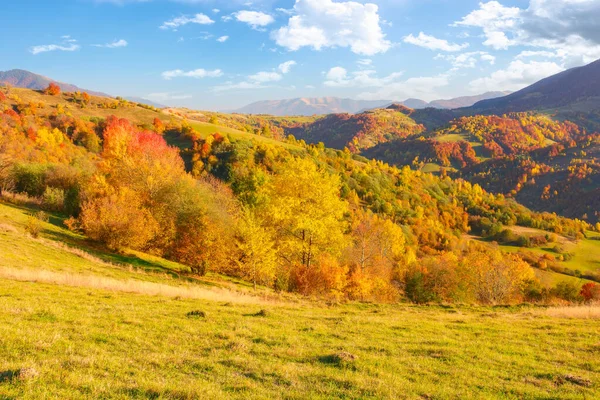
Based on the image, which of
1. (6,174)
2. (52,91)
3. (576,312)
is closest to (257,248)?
(576,312)

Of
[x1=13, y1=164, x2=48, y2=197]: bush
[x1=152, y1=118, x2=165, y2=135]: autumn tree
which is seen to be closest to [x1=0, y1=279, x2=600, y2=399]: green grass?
[x1=13, y1=164, x2=48, y2=197]: bush

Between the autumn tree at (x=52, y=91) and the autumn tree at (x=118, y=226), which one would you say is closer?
the autumn tree at (x=118, y=226)

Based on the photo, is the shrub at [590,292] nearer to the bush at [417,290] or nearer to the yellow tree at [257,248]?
the bush at [417,290]

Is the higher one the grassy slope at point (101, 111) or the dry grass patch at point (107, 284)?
the grassy slope at point (101, 111)

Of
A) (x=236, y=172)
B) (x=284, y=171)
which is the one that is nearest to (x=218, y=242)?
(x=284, y=171)

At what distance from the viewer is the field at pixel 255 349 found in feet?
28.1

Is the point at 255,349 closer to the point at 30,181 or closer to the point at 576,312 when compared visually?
the point at 576,312

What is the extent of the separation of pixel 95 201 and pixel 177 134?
4925 inches

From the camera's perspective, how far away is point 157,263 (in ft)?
128

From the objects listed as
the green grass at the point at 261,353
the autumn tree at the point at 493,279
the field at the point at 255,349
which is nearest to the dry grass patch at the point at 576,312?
the field at the point at 255,349

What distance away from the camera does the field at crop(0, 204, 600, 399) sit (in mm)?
8562

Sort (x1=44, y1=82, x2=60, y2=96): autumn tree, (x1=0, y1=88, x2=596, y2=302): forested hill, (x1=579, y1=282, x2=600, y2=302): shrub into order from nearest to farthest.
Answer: (x1=0, y1=88, x2=596, y2=302): forested hill → (x1=579, y1=282, x2=600, y2=302): shrub → (x1=44, y1=82, x2=60, y2=96): autumn tree

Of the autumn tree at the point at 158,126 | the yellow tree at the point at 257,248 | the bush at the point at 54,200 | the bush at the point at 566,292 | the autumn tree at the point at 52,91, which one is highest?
the autumn tree at the point at 52,91

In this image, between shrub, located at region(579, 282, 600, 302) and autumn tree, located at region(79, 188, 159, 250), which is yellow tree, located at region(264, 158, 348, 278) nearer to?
autumn tree, located at region(79, 188, 159, 250)
